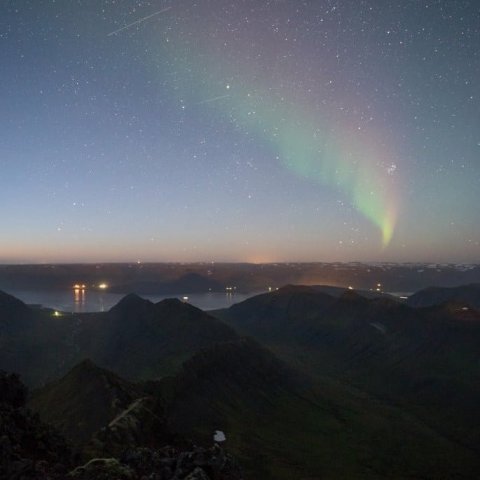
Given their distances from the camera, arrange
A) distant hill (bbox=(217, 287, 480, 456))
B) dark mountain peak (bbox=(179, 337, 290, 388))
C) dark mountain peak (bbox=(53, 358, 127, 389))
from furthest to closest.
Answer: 1. distant hill (bbox=(217, 287, 480, 456))
2. dark mountain peak (bbox=(179, 337, 290, 388))
3. dark mountain peak (bbox=(53, 358, 127, 389))

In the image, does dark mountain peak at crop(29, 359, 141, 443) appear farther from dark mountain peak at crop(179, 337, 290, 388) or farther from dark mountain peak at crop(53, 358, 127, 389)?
dark mountain peak at crop(179, 337, 290, 388)

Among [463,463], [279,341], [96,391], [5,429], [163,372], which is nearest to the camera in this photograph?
[5,429]

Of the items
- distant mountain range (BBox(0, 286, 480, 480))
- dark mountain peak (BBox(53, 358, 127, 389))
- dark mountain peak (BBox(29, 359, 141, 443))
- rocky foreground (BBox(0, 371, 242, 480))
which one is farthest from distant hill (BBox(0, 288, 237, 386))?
rocky foreground (BBox(0, 371, 242, 480))

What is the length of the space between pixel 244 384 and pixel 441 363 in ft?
236

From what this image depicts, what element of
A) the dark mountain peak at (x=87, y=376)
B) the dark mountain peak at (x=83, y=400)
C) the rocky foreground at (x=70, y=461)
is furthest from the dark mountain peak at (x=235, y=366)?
the rocky foreground at (x=70, y=461)

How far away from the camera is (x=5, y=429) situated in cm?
3253

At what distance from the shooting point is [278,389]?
372 ft

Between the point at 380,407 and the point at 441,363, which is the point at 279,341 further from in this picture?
the point at 380,407

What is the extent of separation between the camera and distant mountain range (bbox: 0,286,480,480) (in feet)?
231

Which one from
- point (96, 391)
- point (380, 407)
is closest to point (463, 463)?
point (380, 407)

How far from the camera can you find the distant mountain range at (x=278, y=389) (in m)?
70.3

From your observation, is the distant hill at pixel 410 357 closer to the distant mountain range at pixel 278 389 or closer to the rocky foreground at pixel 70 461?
the distant mountain range at pixel 278 389

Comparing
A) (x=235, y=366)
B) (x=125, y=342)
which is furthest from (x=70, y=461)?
(x=125, y=342)

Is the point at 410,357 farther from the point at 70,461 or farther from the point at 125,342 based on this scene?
the point at 70,461
